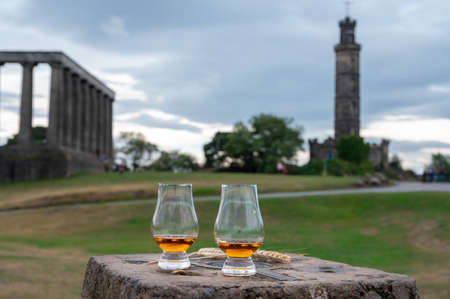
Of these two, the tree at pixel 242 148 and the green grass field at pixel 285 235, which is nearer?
the green grass field at pixel 285 235

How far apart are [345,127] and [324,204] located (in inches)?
2791

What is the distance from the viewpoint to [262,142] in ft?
235

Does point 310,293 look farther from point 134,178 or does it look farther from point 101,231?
point 134,178

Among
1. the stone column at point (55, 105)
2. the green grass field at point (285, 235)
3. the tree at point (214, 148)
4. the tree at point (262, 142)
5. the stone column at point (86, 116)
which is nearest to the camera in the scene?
the green grass field at point (285, 235)

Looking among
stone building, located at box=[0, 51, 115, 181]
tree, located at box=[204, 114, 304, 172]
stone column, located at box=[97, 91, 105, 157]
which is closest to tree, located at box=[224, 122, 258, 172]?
tree, located at box=[204, 114, 304, 172]

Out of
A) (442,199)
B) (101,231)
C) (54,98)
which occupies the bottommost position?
(101,231)

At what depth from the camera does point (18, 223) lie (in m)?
22.2

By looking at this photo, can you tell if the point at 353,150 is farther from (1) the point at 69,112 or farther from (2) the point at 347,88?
(1) the point at 69,112

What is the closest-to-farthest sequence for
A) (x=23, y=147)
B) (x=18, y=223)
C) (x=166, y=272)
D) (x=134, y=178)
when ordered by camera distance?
1. (x=166, y=272)
2. (x=18, y=223)
3. (x=134, y=178)
4. (x=23, y=147)

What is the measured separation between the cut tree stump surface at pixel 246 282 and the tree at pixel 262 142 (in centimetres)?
6497

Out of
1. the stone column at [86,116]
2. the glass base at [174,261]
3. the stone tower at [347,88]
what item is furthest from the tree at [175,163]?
the glass base at [174,261]

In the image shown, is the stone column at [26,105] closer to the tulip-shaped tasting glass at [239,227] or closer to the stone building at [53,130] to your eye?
the stone building at [53,130]

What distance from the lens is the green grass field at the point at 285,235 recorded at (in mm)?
10547

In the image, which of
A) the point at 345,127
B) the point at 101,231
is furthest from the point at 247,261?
the point at 345,127
